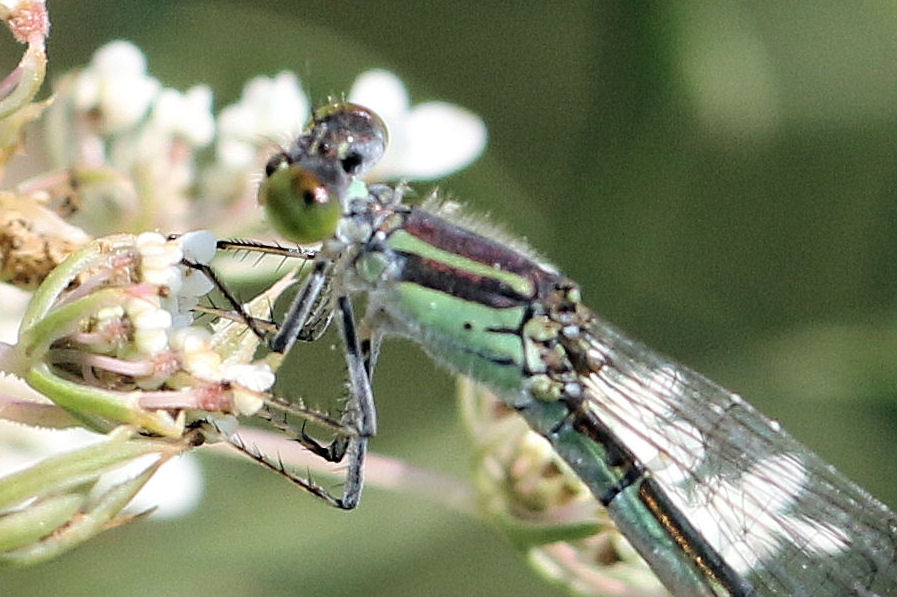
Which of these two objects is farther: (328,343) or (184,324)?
(328,343)

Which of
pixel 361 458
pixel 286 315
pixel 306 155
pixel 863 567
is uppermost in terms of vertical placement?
pixel 306 155

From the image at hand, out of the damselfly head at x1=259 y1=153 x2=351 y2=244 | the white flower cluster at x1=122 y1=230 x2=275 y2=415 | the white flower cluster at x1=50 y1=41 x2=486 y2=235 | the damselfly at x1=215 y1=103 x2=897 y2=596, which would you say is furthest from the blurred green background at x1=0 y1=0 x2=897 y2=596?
the white flower cluster at x1=122 y1=230 x2=275 y2=415

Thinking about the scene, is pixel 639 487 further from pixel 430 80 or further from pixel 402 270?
pixel 430 80

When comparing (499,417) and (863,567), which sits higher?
(499,417)

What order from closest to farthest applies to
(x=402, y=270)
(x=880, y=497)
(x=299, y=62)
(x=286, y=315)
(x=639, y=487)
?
(x=286, y=315)
(x=402, y=270)
(x=639, y=487)
(x=299, y=62)
(x=880, y=497)

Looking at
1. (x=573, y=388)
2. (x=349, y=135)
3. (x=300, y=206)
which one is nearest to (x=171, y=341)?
(x=300, y=206)

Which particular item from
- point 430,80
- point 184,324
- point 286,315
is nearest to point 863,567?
point 286,315
